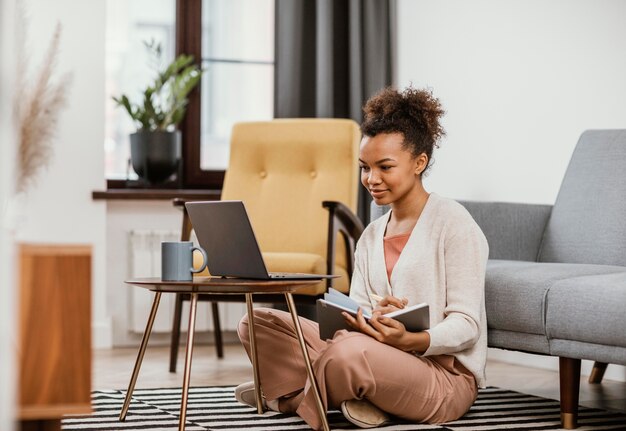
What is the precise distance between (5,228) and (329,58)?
12.2 feet

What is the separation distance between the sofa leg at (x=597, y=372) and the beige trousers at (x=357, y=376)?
0.97 metres

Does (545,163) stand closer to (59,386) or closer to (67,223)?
(67,223)

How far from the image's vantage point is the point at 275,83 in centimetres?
454

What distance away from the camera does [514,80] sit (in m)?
3.88

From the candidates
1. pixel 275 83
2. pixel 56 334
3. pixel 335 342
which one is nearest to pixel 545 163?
pixel 275 83

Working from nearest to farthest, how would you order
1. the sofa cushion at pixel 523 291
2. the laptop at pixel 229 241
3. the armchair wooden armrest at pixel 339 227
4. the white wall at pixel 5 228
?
the white wall at pixel 5 228, the laptop at pixel 229 241, the sofa cushion at pixel 523 291, the armchair wooden armrest at pixel 339 227

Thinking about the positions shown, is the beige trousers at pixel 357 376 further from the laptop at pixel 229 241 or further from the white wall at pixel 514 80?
the white wall at pixel 514 80

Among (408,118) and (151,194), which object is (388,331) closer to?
(408,118)

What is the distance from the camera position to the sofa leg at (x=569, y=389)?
2.40 metres

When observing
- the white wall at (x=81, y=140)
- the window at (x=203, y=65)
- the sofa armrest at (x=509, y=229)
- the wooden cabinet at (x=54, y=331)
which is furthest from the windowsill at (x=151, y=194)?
the wooden cabinet at (x=54, y=331)

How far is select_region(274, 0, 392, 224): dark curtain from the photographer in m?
4.49

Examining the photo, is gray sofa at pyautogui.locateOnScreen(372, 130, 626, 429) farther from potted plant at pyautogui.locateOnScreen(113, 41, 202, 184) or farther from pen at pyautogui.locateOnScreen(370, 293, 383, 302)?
potted plant at pyautogui.locateOnScreen(113, 41, 202, 184)

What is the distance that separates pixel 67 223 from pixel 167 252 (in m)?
2.13

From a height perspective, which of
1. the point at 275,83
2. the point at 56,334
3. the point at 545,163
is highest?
the point at 275,83
